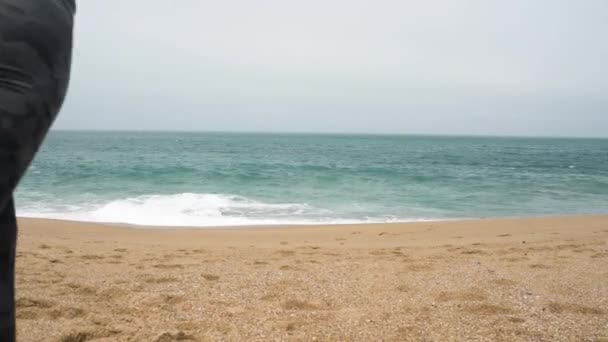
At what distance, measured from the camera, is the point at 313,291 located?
392 cm

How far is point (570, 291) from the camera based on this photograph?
3.94 metres

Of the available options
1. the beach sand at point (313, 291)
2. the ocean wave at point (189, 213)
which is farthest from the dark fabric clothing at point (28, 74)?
the ocean wave at point (189, 213)

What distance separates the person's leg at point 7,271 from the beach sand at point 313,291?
1840mm

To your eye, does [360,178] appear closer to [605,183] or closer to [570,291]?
[605,183]

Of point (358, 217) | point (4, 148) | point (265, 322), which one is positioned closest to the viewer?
point (4, 148)

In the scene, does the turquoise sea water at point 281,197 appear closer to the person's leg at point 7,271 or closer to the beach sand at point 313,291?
the beach sand at point 313,291

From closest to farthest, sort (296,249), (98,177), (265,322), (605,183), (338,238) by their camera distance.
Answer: (265,322) → (296,249) → (338,238) → (98,177) → (605,183)

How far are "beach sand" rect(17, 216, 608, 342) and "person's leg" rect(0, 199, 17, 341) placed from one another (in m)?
1.84

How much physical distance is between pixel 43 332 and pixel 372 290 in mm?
2728

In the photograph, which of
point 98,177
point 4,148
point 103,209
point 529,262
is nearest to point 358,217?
point 529,262

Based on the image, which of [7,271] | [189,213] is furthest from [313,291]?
[189,213]

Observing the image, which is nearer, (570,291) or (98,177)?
(570,291)

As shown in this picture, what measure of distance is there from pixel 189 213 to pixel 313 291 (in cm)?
833

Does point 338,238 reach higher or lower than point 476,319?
lower
